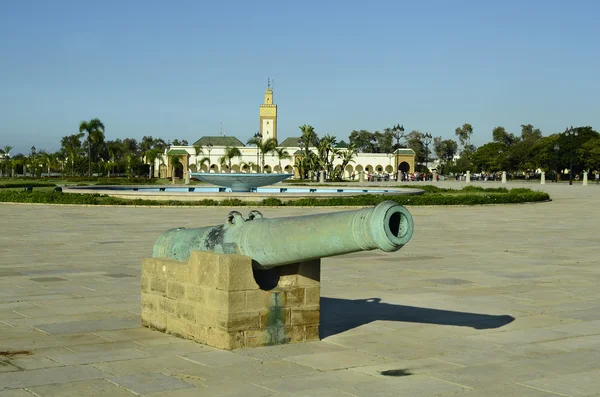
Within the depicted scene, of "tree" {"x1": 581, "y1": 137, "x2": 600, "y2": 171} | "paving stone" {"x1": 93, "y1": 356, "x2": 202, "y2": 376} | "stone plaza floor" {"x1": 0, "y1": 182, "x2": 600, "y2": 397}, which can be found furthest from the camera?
"tree" {"x1": 581, "y1": 137, "x2": 600, "y2": 171}

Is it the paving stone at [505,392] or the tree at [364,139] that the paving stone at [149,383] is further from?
the tree at [364,139]

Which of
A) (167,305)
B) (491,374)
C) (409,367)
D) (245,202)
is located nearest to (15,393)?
(167,305)

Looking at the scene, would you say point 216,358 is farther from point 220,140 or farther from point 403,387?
point 220,140

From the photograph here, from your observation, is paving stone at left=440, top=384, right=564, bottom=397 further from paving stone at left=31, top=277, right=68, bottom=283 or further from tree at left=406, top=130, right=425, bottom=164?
tree at left=406, top=130, right=425, bottom=164

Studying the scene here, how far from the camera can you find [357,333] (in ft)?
22.4

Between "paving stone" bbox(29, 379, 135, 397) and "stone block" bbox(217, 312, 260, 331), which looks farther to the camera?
"stone block" bbox(217, 312, 260, 331)

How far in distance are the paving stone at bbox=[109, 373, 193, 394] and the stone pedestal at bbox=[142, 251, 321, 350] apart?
83cm

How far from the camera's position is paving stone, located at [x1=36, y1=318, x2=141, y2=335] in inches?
269

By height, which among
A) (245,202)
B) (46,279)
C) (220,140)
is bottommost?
(46,279)

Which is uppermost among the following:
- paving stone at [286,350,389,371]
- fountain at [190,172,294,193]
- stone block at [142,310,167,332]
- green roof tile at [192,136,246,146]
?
green roof tile at [192,136,246,146]

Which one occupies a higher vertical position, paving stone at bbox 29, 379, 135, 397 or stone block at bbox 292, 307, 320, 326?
stone block at bbox 292, 307, 320, 326

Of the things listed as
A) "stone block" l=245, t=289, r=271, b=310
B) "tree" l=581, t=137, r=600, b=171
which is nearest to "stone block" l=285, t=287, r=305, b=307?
"stone block" l=245, t=289, r=271, b=310

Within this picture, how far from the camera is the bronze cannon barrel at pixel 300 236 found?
497 cm

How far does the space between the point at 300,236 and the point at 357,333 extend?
1.67 m
